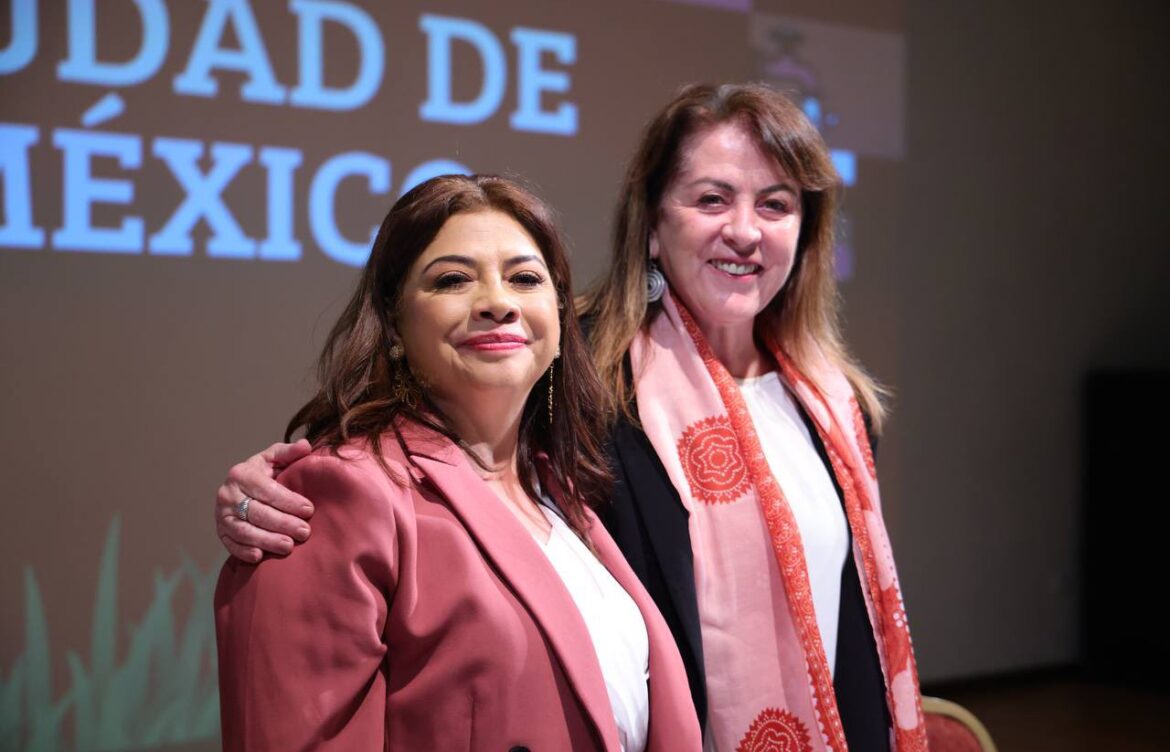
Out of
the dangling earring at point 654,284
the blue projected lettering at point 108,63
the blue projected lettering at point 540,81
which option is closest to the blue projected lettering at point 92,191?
the blue projected lettering at point 108,63

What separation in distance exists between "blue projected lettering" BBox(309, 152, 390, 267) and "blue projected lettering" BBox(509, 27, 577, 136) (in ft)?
1.56

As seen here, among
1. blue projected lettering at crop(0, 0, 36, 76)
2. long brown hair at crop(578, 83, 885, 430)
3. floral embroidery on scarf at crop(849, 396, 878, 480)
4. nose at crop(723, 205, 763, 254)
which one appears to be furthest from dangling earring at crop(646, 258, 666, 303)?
blue projected lettering at crop(0, 0, 36, 76)

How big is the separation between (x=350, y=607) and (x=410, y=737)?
165mm

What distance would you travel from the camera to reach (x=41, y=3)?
9.91ft

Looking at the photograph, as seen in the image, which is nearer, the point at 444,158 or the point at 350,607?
the point at 350,607

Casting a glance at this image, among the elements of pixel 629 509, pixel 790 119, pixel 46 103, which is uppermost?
pixel 46 103

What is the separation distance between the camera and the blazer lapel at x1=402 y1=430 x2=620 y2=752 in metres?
1.29

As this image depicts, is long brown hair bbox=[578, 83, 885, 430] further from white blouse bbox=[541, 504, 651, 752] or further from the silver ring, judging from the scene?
the silver ring

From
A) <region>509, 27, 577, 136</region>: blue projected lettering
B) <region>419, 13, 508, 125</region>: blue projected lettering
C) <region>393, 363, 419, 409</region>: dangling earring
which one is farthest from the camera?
<region>509, 27, 577, 136</region>: blue projected lettering

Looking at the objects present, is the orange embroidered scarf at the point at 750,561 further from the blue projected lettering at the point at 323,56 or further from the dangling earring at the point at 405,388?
the blue projected lettering at the point at 323,56

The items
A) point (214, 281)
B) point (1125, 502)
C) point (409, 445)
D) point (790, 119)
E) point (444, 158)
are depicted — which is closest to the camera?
point (409, 445)

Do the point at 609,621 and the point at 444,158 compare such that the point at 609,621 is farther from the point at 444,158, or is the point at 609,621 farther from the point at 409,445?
the point at 444,158

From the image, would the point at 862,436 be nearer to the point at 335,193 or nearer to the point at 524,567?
the point at 524,567

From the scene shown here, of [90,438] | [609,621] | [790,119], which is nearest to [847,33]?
[790,119]
